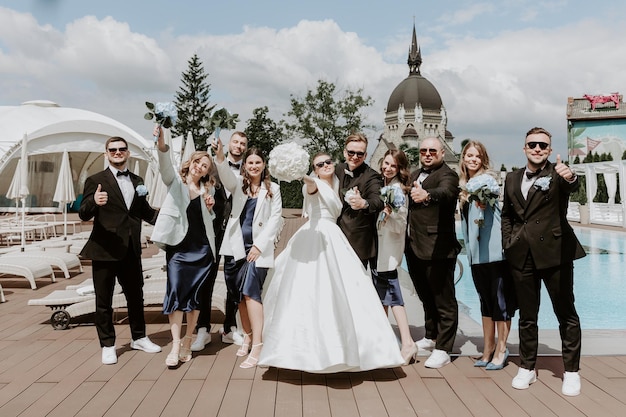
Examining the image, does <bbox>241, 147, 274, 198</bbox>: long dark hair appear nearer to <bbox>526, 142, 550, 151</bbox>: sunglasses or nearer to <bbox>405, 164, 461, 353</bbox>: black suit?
<bbox>405, 164, 461, 353</bbox>: black suit

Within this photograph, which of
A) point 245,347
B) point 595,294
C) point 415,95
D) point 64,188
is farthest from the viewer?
point 415,95

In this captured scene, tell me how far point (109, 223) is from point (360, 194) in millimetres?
2143

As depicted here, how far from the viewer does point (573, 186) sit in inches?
132

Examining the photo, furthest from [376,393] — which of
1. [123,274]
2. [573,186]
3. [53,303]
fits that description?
[53,303]

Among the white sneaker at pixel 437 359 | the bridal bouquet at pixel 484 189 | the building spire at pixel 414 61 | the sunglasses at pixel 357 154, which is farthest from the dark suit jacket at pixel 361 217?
the building spire at pixel 414 61

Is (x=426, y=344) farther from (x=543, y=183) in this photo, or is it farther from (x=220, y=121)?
(x=220, y=121)

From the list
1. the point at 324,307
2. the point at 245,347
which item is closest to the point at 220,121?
the point at 324,307

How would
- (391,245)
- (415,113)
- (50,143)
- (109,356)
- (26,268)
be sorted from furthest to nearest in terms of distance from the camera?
(415,113)
(50,143)
(26,268)
(391,245)
(109,356)

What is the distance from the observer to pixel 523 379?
11.7 feet

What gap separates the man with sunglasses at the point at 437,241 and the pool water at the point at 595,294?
106 inches

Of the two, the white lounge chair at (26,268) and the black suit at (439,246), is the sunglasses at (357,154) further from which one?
the white lounge chair at (26,268)

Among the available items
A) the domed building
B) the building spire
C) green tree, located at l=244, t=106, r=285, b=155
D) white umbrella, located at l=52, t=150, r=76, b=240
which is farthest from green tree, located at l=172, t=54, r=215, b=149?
the building spire

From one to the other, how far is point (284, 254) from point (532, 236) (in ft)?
6.24

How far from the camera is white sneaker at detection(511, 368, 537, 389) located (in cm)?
357
